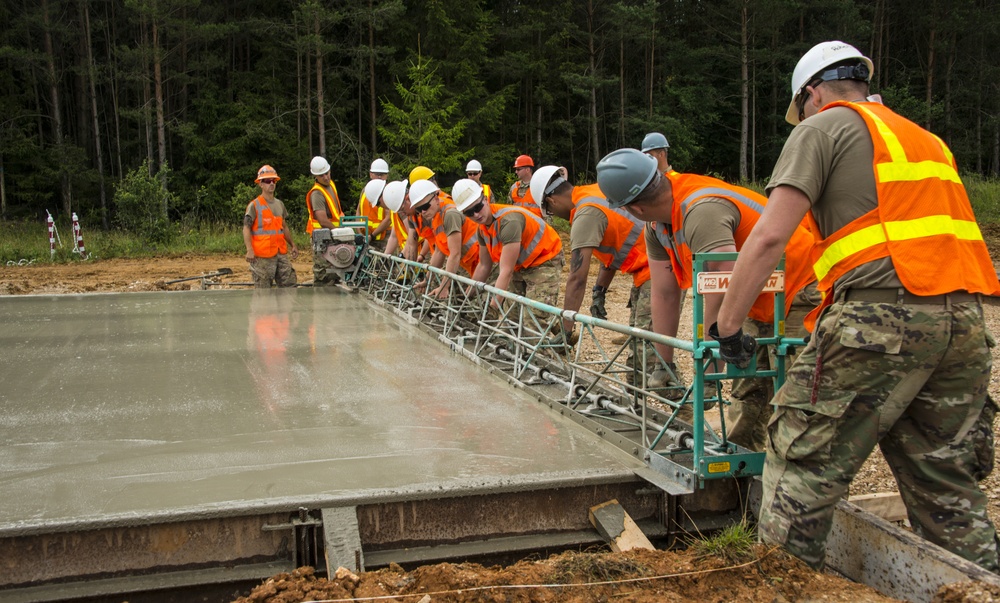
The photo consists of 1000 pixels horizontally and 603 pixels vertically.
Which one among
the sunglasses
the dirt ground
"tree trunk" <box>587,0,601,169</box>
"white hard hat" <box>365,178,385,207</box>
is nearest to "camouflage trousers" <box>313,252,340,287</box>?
"white hard hat" <box>365,178,385,207</box>

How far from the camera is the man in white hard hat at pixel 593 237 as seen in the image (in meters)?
5.56

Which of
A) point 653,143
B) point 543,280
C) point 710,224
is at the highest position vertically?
point 653,143

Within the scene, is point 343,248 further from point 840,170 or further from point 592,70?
point 592,70

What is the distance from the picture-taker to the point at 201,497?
3.48m

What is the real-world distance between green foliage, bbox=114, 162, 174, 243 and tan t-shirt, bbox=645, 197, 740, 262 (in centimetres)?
1780

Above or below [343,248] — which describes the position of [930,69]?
above

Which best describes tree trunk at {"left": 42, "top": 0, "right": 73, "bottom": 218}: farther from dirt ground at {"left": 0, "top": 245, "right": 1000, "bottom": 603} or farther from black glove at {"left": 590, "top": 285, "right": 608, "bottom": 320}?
dirt ground at {"left": 0, "top": 245, "right": 1000, "bottom": 603}

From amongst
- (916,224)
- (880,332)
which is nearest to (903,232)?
(916,224)

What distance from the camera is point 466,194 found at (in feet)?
22.2

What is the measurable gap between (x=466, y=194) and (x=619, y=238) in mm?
1541

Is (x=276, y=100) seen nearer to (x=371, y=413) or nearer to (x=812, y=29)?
(x=812, y=29)

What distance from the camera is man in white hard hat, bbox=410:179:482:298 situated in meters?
7.37

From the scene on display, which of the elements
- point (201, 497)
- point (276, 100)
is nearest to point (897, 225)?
point (201, 497)

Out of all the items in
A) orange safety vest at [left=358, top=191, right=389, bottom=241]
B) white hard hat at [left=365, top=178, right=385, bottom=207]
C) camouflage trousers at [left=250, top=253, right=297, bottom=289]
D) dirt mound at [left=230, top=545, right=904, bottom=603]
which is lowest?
dirt mound at [left=230, top=545, right=904, bottom=603]
